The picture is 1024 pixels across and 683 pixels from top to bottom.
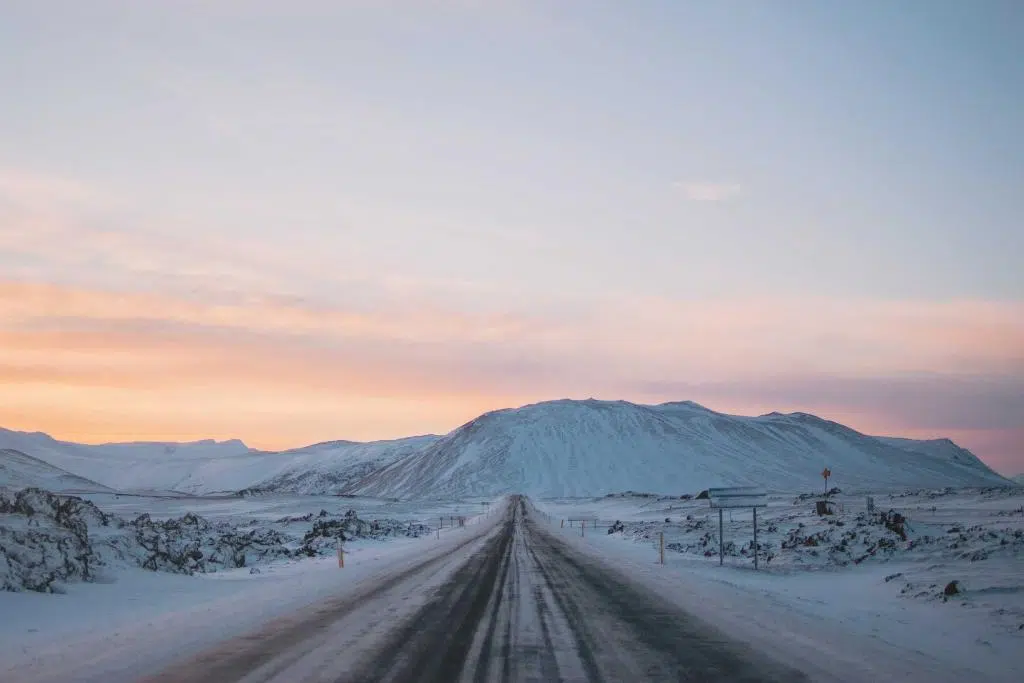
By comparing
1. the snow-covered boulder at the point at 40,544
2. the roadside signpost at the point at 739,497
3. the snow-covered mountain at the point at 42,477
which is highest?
the roadside signpost at the point at 739,497

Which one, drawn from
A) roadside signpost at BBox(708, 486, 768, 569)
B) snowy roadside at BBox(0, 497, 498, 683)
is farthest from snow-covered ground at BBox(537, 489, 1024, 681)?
snowy roadside at BBox(0, 497, 498, 683)

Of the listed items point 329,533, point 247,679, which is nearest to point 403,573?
point 247,679

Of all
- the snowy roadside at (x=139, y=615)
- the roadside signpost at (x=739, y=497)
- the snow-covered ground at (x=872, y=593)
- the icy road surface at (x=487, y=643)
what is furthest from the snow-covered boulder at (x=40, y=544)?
the roadside signpost at (x=739, y=497)

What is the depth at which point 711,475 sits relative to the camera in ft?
617

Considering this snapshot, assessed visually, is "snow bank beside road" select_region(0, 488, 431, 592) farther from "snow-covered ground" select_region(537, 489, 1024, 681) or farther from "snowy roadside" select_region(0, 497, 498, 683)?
"snow-covered ground" select_region(537, 489, 1024, 681)

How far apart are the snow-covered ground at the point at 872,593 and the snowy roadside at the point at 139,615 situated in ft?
29.3

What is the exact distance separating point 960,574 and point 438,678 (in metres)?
16.4

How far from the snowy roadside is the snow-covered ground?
894 cm

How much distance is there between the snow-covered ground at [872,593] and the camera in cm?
1241

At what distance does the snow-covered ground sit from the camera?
12.4 m

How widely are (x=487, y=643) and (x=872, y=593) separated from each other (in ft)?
42.4

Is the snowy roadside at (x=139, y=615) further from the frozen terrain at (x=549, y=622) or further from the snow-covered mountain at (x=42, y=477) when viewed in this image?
the snow-covered mountain at (x=42, y=477)

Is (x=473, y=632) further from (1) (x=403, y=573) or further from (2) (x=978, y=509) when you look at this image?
(2) (x=978, y=509)

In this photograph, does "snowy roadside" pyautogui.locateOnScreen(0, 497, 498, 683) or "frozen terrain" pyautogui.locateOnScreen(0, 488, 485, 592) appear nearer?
"snowy roadside" pyautogui.locateOnScreen(0, 497, 498, 683)
